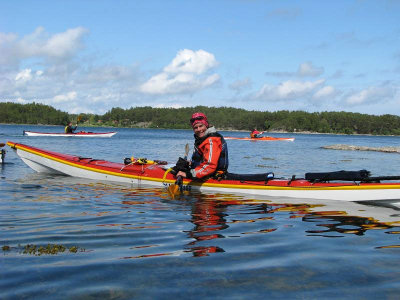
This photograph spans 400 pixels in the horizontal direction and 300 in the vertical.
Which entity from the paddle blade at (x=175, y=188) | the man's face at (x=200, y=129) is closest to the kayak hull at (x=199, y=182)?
the paddle blade at (x=175, y=188)

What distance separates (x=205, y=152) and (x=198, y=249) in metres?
4.49

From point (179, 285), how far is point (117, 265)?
2.92 feet

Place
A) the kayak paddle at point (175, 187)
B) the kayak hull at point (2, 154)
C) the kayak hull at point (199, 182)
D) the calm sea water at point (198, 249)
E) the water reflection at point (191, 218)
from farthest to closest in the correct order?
the kayak hull at point (2, 154) < the kayak paddle at point (175, 187) < the kayak hull at point (199, 182) < the water reflection at point (191, 218) < the calm sea water at point (198, 249)

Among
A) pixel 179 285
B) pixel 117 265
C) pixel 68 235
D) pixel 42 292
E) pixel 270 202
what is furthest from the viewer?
pixel 270 202

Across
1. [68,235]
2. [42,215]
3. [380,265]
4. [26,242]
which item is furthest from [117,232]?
[380,265]

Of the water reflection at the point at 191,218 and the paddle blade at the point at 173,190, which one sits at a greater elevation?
the paddle blade at the point at 173,190

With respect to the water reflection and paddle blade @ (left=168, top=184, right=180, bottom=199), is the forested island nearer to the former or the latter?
paddle blade @ (left=168, top=184, right=180, bottom=199)

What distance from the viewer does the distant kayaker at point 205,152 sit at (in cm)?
957

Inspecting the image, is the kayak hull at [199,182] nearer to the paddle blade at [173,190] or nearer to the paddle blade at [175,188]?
the paddle blade at [175,188]

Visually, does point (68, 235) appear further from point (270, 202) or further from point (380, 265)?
point (270, 202)

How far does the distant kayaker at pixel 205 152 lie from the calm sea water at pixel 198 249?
86 cm

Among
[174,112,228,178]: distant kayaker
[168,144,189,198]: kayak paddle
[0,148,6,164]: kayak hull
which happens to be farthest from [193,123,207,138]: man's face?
[0,148,6,164]: kayak hull

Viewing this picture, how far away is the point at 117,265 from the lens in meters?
4.63

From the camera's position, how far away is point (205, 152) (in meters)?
9.69
